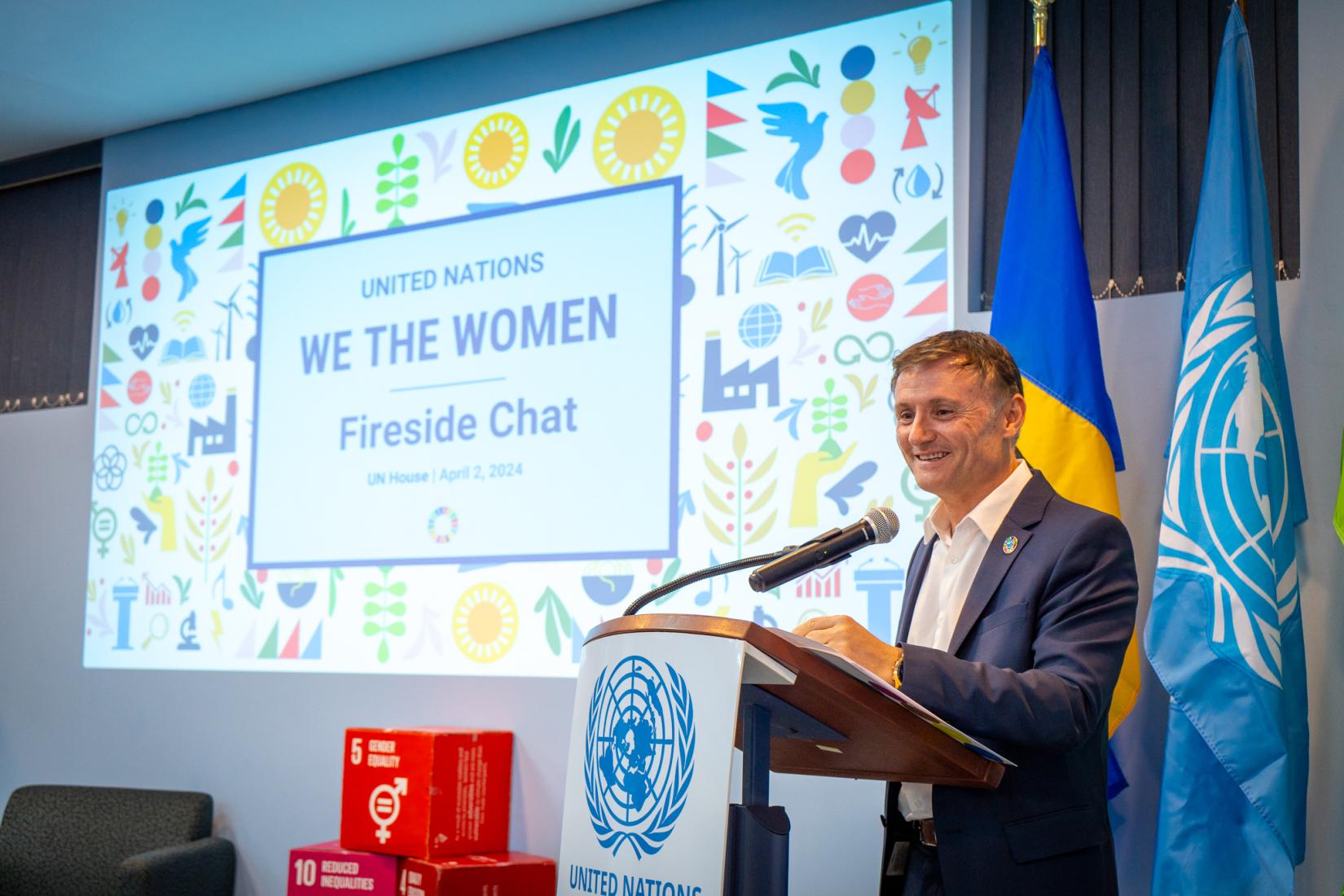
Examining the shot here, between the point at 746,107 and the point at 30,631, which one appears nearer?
the point at 746,107

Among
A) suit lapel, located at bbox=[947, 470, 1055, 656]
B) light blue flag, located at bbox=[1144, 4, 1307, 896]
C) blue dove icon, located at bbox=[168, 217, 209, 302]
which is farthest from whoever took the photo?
blue dove icon, located at bbox=[168, 217, 209, 302]

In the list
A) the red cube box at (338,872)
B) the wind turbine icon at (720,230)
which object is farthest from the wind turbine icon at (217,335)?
the wind turbine icon at (720,230)

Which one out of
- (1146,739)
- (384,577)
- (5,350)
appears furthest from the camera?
(5,350)

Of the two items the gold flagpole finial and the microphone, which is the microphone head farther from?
the gold flagpole finial

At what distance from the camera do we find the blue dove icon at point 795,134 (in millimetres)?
3480

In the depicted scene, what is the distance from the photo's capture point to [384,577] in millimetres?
4055

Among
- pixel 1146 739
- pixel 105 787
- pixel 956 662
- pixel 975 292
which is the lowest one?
pixel 105 787

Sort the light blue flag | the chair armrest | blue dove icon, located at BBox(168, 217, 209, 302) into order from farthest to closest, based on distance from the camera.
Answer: blue dove icon, located at BBox(168, 217, 209, 302) < the chair armrest < the light blue flag

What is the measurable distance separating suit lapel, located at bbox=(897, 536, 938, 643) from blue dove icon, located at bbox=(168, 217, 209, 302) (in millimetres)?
3305

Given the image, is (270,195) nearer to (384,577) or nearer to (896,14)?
(384,577)

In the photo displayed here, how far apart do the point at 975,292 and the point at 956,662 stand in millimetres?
1796

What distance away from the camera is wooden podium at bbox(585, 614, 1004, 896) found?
142 centimetres

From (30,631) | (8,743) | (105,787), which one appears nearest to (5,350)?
(30,631)

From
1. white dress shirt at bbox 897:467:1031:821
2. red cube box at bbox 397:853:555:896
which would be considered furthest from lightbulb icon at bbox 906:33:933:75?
red cube box at bbox 397:853:555:896
